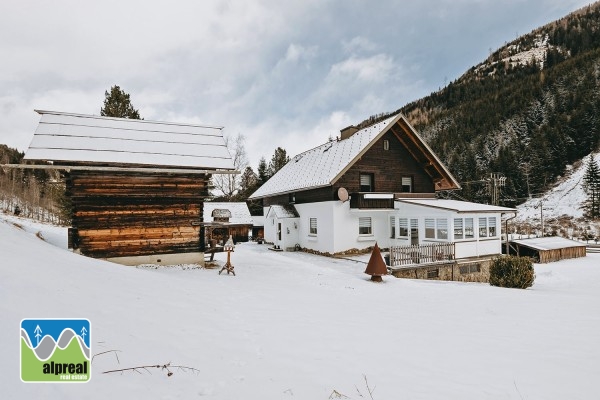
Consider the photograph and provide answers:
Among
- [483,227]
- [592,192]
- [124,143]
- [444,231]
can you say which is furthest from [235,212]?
[592,192]

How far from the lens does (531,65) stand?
351 feet

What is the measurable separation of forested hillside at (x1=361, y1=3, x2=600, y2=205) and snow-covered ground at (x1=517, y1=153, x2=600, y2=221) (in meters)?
2.84

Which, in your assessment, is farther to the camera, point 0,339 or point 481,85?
point 481,85

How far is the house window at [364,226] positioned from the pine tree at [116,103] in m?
23.7

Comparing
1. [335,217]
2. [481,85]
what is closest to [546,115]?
[481,85]

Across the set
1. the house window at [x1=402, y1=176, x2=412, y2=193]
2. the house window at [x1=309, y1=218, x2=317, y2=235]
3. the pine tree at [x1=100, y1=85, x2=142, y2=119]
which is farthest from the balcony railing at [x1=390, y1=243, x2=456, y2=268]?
the pine tree at [x1=100, y1=85, x2=142, y2=119]

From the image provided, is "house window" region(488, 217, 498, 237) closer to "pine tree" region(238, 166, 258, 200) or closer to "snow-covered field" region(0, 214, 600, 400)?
"snow-covered field" region(0, 214, 600, 400)

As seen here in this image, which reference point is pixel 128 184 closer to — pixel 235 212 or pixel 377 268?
pixel 377 268

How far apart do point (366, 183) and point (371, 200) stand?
70.3 inches

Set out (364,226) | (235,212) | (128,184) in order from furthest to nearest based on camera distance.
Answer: (235,212) < (364,226) < (128,184)

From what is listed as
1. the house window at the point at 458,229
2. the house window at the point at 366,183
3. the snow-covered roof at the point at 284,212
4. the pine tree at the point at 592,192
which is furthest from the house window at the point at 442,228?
the pine tree at the point at 592,192

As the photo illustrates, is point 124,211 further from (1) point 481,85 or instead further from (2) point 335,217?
(1) point 481,85

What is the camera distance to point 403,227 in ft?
73.6

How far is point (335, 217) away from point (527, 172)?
6057 cm
